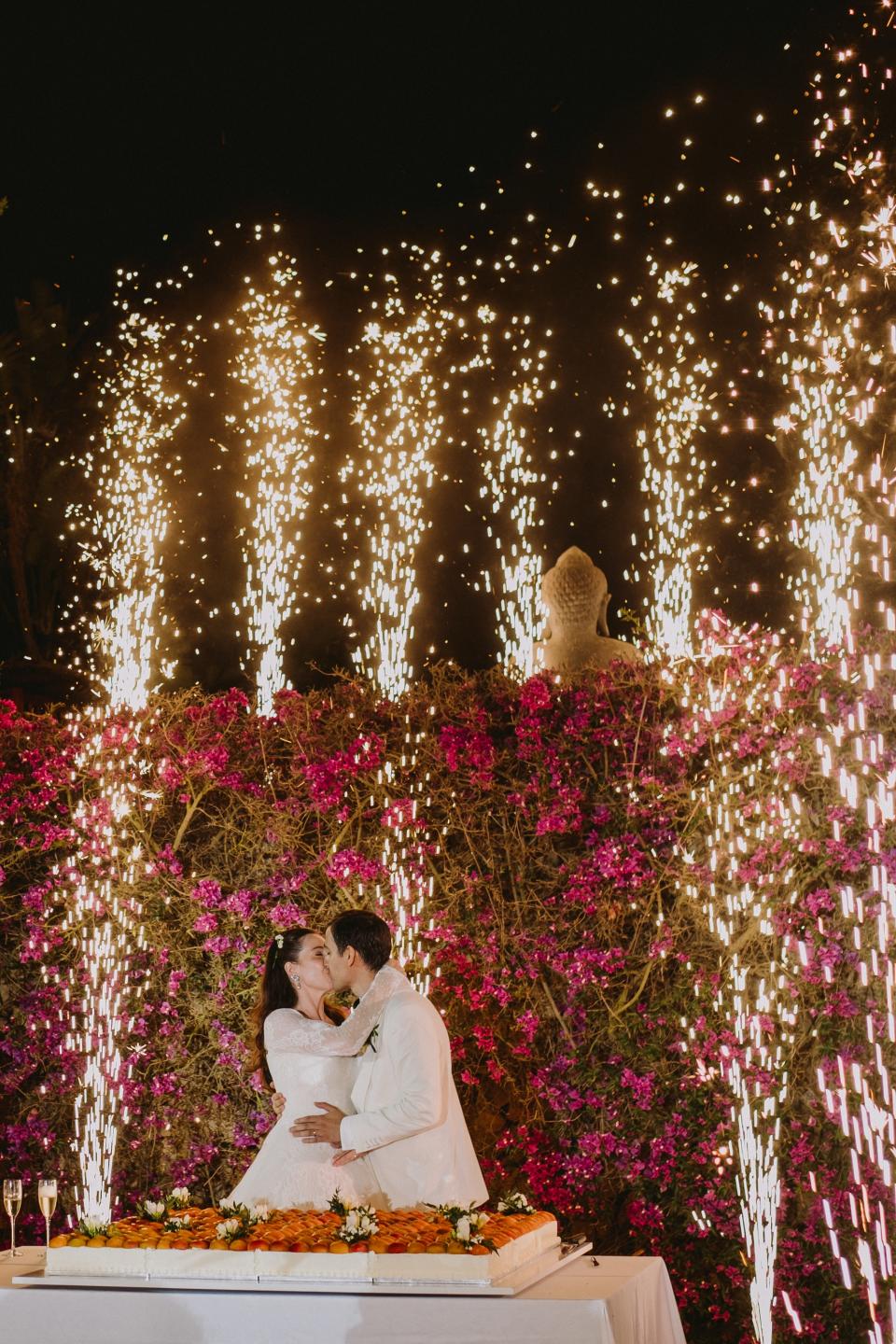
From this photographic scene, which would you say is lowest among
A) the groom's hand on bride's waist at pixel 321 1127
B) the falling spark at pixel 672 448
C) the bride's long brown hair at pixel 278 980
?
the groom's hand on bride's waist at pixel 321 1127

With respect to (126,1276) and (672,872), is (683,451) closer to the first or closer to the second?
(672,872)

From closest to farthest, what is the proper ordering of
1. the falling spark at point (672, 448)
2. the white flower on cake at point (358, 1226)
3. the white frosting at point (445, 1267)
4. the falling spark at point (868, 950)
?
1. the white frosting at point (445, 1267)
2. the white flower on cake at point (358, 1226)
3. the falling spark at point (868, 950)
4. the falling spark at point (672, 448)

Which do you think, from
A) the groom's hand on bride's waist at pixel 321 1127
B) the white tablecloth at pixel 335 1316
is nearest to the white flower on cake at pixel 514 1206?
the white tablecloth at pixel 335 1316

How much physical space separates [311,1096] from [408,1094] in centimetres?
53

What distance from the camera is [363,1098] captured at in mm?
4629

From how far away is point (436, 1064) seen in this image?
4.42 m

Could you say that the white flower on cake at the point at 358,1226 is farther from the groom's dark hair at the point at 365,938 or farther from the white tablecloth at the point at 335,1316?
the groom's dark hair at the point at 365,938

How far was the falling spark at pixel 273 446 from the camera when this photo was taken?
48.6 feet

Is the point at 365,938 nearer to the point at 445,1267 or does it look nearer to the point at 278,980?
the point at 278,980

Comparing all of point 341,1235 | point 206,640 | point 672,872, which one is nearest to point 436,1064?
Answer: point 341,1235

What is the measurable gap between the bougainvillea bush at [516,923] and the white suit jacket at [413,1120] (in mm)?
1868

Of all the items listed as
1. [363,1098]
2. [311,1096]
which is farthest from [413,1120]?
[311,1096]

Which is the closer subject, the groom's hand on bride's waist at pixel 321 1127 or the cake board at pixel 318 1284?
the cake board at pixel 318 1284

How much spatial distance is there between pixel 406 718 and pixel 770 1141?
2525 mm
